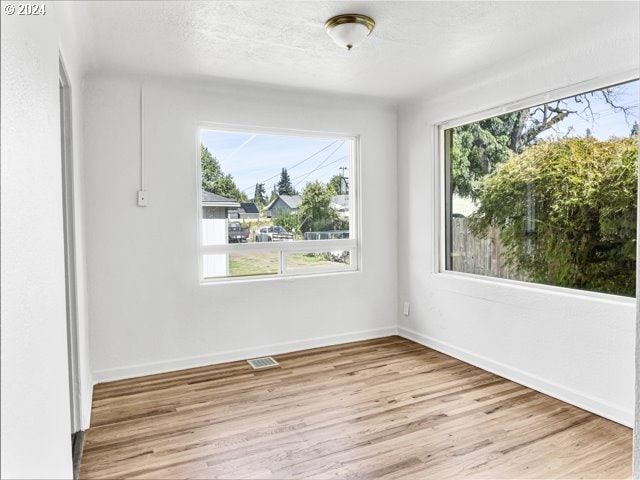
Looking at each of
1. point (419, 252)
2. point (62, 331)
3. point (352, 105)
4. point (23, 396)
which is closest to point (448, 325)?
point (419, 252)

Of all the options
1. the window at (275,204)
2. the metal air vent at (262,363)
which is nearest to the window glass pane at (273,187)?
the window at (275,204)

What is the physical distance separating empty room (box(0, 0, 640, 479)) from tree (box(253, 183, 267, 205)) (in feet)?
0.06

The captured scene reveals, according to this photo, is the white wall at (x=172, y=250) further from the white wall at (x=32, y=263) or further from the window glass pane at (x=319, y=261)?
the white wall at (x=32, y=263)

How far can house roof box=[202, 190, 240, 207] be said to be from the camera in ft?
12.6

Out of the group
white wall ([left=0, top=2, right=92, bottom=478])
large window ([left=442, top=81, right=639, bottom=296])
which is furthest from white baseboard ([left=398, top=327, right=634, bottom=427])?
white wall ([left=0, top=2, right=92, bottom=478])

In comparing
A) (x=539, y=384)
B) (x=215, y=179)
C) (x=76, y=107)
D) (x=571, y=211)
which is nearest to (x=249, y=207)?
(x=215, y=179)

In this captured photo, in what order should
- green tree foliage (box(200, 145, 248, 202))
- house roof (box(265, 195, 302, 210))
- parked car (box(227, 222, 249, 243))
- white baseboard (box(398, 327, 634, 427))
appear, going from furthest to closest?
house roof (box(265, 195, 302, 210)) < parked car (box(227, 222, 249, 243)) < green tree foliage (box(200, 145, 248, 202)) < white baseboard (box(398, 327, 634, 427))

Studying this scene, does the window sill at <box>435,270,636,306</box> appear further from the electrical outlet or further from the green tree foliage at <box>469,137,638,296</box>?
the electrical outlet

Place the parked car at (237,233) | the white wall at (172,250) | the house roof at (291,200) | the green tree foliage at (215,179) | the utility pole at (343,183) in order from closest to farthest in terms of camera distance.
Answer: the white wall at (172,250)
the green tree foliage at (215,179)
the parked car at (237,233)
the house roof at (291,200)
the utility pole at (343,183)

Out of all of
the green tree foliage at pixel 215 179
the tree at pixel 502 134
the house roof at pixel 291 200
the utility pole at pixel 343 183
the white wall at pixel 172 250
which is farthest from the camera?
the utility pole at pixel 343 183

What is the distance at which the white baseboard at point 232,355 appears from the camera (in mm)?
3484

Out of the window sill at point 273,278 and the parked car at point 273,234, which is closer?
the window sill at point 273,278

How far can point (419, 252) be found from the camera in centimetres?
434

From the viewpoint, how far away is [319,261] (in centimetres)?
436
